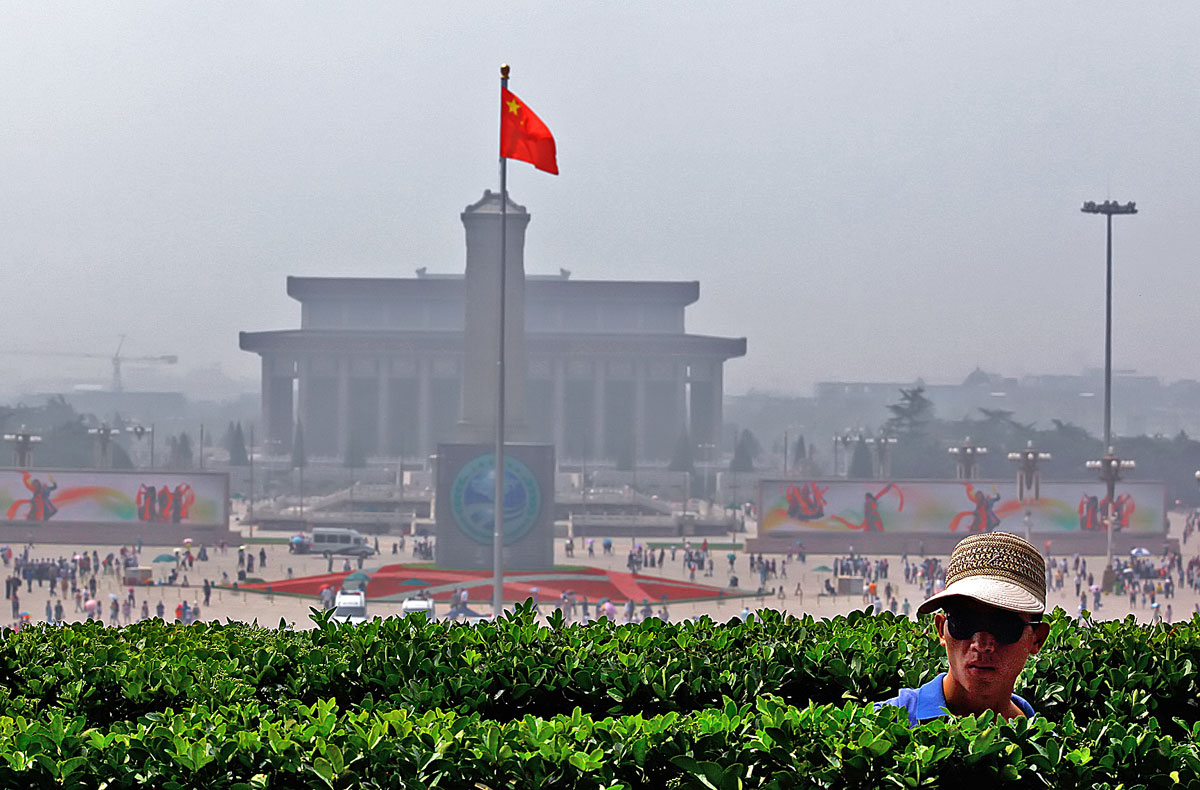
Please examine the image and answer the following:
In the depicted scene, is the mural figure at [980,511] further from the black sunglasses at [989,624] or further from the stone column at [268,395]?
the stone column at [268,395]

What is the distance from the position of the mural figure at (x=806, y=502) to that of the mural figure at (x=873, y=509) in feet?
2.99

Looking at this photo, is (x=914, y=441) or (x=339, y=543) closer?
(x=339, y=543)

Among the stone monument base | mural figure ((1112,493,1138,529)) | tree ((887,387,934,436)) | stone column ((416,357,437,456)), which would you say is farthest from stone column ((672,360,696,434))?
the stone monument base

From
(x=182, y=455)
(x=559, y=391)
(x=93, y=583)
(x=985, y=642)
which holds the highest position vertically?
(x=559, y=391)

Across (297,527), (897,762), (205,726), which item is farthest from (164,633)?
(297,527)

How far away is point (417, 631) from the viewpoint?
19.2 ft

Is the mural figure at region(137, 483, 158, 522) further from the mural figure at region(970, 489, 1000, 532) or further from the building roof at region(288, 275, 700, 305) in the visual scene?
the building roof at region(288, 275, 700, 305)

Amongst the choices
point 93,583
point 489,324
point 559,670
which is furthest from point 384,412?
point 559,670

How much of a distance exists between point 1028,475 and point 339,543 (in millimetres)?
22663

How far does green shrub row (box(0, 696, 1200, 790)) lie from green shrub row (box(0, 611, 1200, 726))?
1.13 meters

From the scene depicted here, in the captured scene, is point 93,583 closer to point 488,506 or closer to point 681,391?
point 488,506

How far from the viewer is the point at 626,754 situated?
3400 mm

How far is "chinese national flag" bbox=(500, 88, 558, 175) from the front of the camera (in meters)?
18.0

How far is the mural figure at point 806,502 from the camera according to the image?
A: 153 feet
